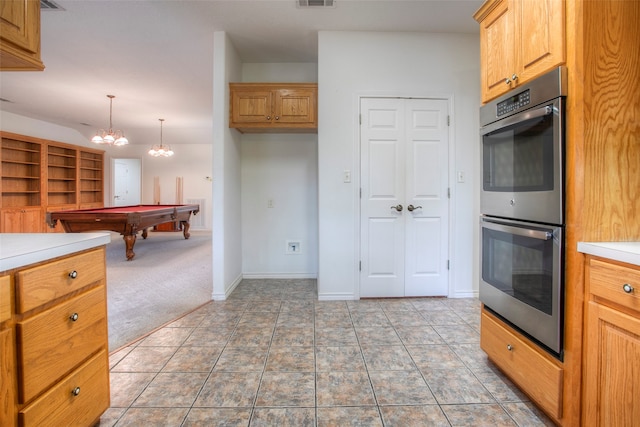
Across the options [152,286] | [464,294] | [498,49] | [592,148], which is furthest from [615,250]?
[152,286]

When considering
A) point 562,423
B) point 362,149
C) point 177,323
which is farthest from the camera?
point 362,149

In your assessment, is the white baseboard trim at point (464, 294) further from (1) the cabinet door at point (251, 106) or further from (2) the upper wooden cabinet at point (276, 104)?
(1) the cabinet door at point (251, 106)

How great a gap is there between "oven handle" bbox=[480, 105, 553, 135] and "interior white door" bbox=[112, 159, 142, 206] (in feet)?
30.2

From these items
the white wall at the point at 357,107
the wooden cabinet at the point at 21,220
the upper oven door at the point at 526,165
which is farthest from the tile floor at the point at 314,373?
the wooden cabinet at the point at 21,220

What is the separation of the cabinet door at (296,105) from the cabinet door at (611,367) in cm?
265

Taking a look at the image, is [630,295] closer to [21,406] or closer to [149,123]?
[21,406]

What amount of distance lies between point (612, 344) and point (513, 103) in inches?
41.9

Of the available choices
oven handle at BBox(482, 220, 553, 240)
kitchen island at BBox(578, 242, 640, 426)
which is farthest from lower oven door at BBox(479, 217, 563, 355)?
kitchen island at BBox(578, 242, 640, 426)

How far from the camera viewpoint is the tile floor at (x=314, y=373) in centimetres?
139

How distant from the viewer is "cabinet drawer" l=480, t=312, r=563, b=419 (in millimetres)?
1254

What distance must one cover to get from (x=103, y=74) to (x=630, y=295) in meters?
5.37

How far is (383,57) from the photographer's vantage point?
9.68ft

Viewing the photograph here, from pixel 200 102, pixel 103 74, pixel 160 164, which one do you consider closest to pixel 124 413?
pixel 103 74

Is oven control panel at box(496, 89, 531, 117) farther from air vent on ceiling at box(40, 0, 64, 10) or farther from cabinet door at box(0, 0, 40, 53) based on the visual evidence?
air vent on ceiling at box(40, 0, 64, 10)
